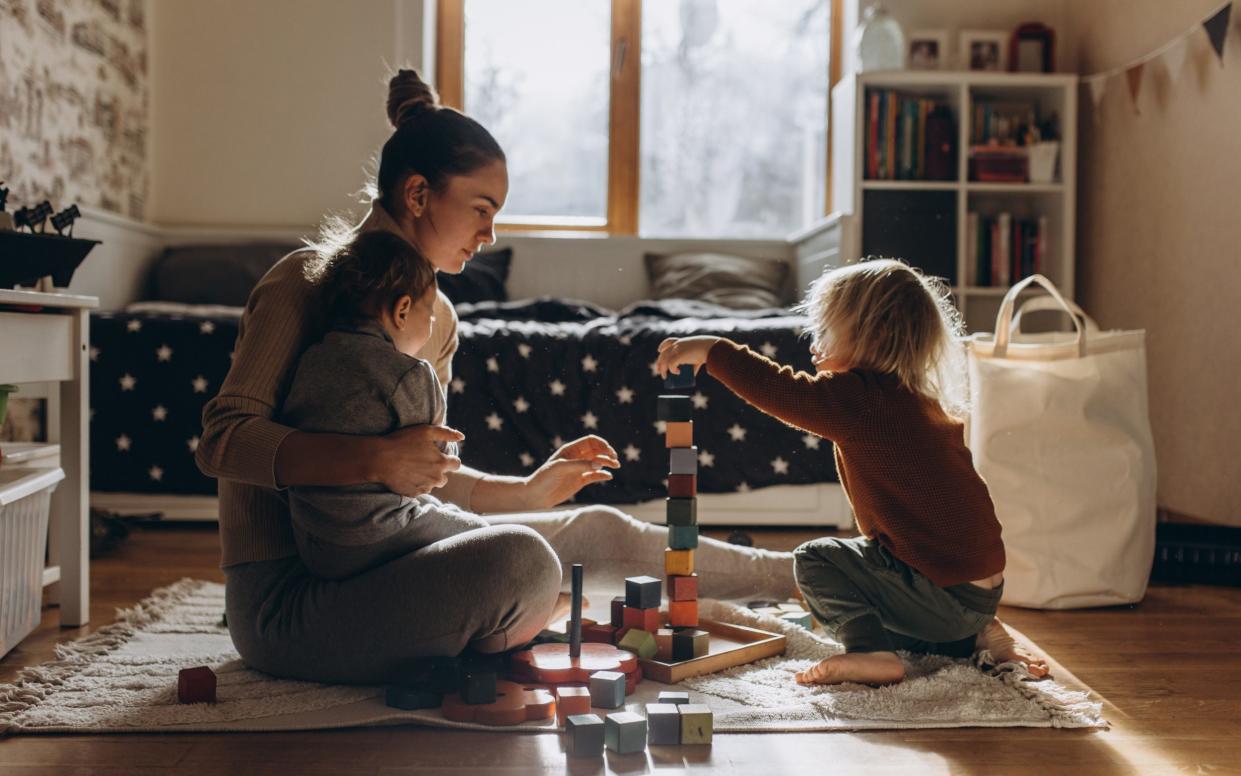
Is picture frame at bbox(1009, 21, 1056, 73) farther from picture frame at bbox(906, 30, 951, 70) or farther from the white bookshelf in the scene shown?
picture frame at bbox(906, 30, 951, 70)

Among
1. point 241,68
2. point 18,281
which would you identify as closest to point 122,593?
point 18,281

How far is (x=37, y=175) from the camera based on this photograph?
2.74 meters

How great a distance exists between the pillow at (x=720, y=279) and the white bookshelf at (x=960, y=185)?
1.01 feet

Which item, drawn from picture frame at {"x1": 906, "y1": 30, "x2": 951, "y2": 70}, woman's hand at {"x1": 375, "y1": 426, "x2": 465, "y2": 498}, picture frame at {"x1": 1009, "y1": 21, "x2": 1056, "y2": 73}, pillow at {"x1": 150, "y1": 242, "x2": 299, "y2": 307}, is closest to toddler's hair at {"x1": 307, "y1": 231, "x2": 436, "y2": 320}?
woman's hand at {"x1": 375, "y1": 426, "x2": 465, "y2": 498}

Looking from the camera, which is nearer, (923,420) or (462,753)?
(462,753)

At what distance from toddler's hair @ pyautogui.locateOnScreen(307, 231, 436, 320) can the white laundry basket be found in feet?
1.93

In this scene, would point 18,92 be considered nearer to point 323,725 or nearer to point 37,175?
point 37,175

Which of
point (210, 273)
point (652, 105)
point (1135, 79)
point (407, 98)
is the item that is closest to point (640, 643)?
point (407, 98)

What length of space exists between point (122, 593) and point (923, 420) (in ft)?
4.71

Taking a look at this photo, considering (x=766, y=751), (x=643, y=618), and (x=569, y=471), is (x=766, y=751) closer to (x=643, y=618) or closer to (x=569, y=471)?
(x=643, y=618)

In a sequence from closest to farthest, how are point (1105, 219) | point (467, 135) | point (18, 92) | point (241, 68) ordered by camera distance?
point (467, 135) → point (18, 92) → point (1105, 219) → point (241, 68)

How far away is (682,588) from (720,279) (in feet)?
6.99

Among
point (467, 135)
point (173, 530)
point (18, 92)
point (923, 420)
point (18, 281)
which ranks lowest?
point (173, 530)

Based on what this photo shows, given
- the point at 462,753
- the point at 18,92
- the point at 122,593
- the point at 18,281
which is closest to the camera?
the point at 462,753
